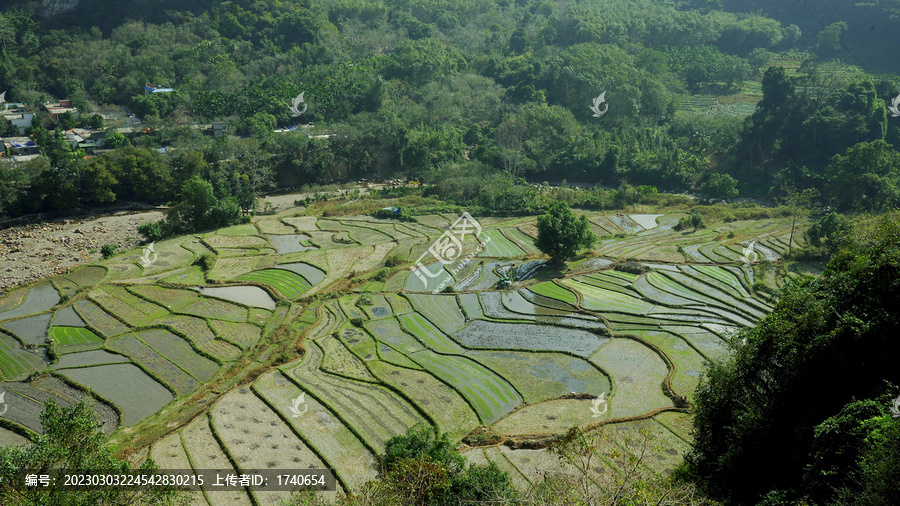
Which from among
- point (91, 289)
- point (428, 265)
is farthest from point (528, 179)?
point (91, 289)

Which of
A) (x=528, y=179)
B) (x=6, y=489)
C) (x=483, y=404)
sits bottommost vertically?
(x=528, y=179)

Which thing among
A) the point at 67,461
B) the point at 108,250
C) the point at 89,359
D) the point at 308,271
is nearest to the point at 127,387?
the point at 89,359

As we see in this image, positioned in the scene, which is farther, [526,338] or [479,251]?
[479,251]

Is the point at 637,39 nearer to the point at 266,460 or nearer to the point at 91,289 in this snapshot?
the point at 91,289

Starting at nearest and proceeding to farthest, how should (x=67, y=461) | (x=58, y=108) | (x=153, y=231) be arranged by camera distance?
1. (x=67, y=461)
2. (x=153, y=231)
3. (x=58, y=108)

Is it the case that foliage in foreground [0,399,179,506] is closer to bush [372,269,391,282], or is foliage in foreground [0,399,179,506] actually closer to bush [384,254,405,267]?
bush [372,269,391,282]

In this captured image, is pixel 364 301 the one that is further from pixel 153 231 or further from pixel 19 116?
pixel 19 116
